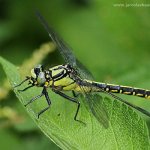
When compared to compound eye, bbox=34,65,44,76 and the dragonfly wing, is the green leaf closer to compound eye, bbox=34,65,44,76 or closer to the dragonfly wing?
the dragonfly wing

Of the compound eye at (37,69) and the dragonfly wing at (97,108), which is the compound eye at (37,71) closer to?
the compound eye at (37,69)

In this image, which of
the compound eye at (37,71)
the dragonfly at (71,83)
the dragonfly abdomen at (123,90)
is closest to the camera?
the dragonfly at (71,83)

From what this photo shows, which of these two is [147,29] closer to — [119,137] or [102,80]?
[102,80]

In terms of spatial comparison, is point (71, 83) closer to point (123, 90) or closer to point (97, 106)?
point (123, 90)

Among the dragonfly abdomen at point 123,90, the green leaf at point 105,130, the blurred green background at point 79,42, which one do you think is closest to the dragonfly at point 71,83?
the dragonfly abdomen at point 123,90

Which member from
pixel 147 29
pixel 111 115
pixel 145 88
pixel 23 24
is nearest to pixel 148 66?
pixel 145 88

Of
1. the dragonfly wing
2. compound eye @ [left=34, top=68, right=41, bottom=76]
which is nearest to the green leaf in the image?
the dragonfly wing
